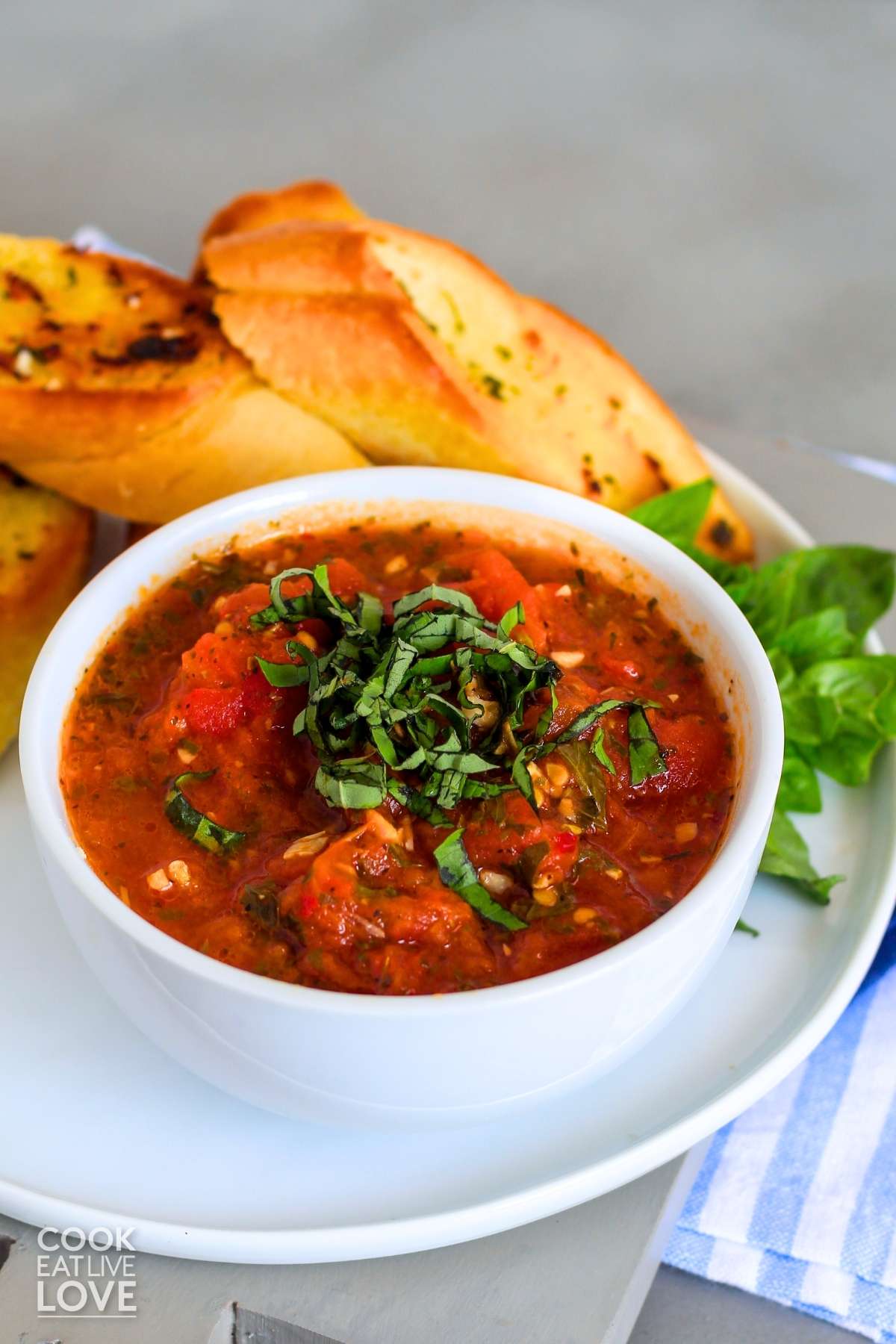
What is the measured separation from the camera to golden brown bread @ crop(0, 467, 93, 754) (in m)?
3.11

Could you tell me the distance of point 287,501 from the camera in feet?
9.53

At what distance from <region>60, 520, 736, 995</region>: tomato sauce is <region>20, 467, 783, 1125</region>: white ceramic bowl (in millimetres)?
83

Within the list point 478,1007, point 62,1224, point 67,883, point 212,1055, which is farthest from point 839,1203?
point 67,883

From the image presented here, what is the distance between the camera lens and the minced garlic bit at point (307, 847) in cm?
217

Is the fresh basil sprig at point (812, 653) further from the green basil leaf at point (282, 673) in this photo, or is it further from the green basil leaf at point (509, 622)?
the green basil leaf at point (282, 673)

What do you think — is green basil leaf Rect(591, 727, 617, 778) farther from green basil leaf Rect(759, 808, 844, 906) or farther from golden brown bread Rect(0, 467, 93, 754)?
golden brown bread Rect(0, 467, 93, 754)

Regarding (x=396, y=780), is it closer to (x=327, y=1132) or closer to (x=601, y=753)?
(x=601, y=753)

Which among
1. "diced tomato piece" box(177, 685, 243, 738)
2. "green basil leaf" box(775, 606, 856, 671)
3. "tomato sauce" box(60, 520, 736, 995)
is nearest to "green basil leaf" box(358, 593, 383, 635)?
"tomato sauce" box(60, 520, 736, 995)

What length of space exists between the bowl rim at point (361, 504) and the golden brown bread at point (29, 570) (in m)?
0.59

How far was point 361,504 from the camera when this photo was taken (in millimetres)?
2955

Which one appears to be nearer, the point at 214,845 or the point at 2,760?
the point at 214,845

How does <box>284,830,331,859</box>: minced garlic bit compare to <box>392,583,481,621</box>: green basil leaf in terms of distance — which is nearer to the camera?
<box>284,830,331,859</box>: minced garlic bit

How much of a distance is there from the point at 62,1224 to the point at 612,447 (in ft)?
7.37

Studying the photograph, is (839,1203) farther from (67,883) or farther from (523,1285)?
(67,883)
